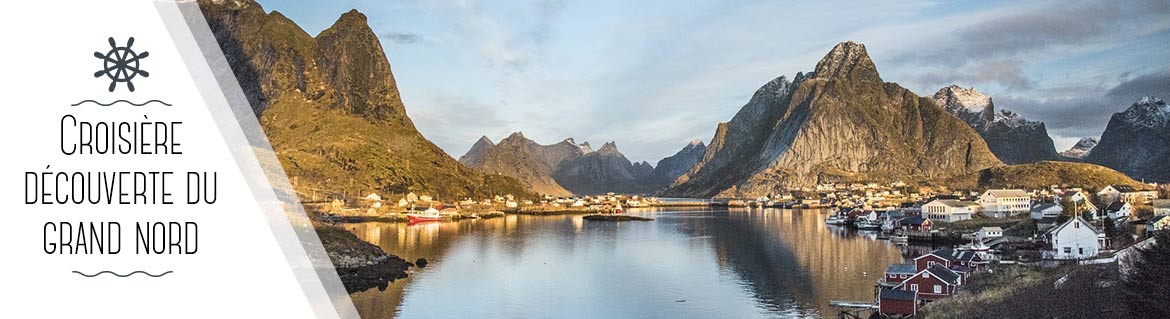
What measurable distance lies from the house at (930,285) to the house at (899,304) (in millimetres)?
1443

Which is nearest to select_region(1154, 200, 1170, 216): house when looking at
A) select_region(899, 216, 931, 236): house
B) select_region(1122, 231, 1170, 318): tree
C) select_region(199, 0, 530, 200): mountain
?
select_region(899, 216, 931, 236): house

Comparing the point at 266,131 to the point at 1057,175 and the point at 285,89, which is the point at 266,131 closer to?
the point at 285,89

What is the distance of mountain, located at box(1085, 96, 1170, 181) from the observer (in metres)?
152

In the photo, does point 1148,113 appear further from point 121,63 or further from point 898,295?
point 121,63

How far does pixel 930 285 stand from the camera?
25344 mm

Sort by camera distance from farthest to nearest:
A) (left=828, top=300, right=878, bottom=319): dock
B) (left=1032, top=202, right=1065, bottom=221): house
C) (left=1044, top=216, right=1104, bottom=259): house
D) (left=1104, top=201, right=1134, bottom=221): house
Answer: (left=1032, top=202, right=1065, bottom=221): house, (left=1104, top=201, right=1134, bottom=221): house, (left=1044, top=216, right=1104, bottom=259): house, (left=828, top=300, right=878, bottom=319): dock

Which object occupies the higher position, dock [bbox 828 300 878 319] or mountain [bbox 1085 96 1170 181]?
mountain [bbox 1085 96 1170 181]

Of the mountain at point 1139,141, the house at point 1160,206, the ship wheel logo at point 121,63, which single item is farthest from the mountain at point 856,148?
the ship wheel logo at point 121,63

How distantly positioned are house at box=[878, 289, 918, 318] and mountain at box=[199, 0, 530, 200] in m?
66.1

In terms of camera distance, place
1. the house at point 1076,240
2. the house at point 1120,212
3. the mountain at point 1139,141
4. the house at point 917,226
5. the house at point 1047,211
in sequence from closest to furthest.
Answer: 1. the house at point 1076,240
2. the house at point 1120,212
3. the house at point 1047,211
4. the house at point 917,226
5. the mountain at point 1139,141

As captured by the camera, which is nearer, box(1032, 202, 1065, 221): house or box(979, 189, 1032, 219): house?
box(1032, 202, 1065, 221): house

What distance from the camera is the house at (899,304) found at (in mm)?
23109

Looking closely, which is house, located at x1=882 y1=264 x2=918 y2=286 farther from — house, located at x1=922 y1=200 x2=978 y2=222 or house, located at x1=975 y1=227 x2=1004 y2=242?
house, located at x1=922 y1=200 x2=978 y2=222

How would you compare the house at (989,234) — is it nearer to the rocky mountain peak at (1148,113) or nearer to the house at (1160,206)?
the house at (1160,206)
